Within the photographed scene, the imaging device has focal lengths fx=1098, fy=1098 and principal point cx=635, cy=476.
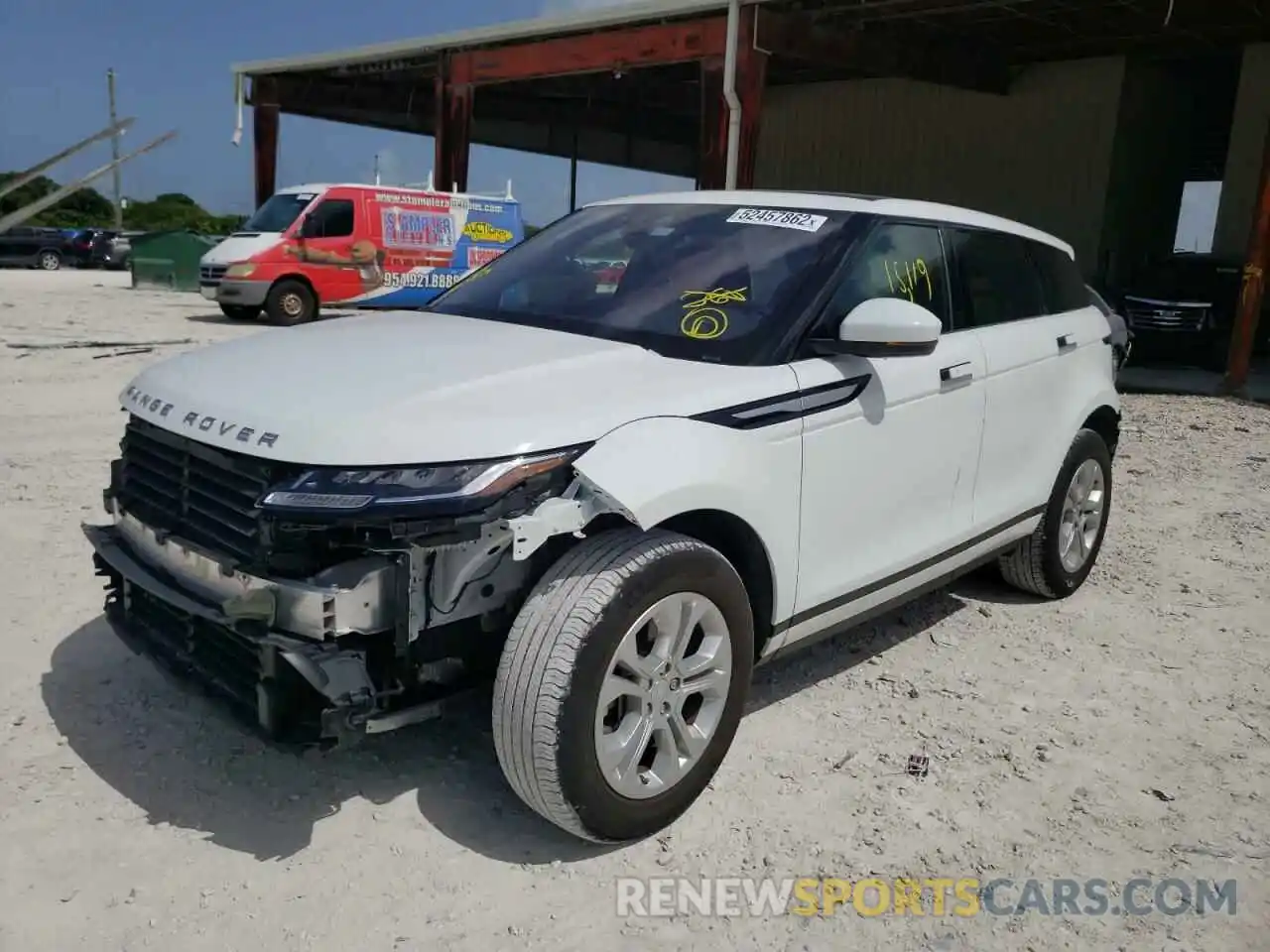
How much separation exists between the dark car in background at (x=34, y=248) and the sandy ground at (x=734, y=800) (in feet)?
97.9

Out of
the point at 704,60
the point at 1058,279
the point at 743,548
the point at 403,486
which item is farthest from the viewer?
the point at 704,60

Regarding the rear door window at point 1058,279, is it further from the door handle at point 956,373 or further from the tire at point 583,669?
the tire at point 583,669

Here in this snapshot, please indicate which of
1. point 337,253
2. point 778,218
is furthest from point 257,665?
point 337,253

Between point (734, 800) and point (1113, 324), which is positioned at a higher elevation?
point (1113, 324)

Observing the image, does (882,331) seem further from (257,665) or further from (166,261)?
(166,261)

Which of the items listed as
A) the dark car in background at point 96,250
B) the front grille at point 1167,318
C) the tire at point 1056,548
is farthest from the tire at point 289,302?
the dark car in background at point 96,250

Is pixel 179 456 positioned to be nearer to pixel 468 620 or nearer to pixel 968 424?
pixel 468 620

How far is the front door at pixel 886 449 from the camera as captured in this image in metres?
3.29

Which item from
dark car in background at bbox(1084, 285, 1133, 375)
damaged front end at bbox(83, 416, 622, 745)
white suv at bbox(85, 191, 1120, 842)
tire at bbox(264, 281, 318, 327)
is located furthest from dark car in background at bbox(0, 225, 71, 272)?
damaged front end at bbox(83, 416, 622, 745)

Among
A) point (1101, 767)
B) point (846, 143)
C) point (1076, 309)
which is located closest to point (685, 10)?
point (846, 143)

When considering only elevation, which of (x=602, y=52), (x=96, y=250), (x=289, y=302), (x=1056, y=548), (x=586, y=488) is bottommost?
(x=96, y=250)

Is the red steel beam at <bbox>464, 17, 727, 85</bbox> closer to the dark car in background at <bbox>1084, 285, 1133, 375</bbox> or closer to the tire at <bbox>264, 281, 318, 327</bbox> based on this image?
the tire at <bbox>264, 281, 318, 327</bbox>

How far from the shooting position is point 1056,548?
4.78 metres

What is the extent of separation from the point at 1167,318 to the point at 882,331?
12.5 meters
